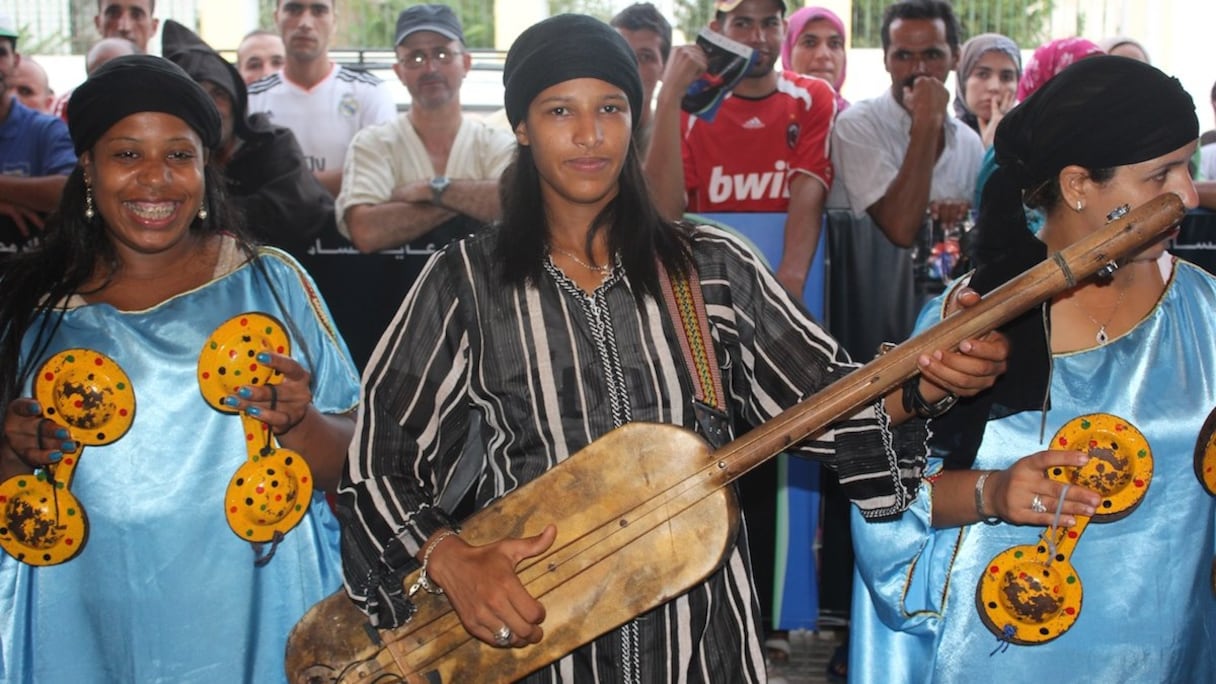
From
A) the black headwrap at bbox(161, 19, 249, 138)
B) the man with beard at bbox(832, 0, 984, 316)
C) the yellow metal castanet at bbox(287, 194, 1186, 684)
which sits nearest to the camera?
the yellow metal castanet at bbox(287, 194, 1186, 684)

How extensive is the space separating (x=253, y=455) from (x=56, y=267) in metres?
0.65

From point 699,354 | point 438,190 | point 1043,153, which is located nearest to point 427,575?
point 699,354

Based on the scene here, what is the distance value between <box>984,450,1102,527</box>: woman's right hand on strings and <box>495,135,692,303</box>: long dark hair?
0.78m

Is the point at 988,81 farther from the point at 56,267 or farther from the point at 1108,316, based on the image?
the point at 56,267

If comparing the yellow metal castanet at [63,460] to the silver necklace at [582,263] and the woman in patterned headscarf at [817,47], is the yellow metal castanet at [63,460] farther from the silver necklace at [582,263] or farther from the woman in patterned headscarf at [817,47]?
the woman in patterned headscarf at [817,47]

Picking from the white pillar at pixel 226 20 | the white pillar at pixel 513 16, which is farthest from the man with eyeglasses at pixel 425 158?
the white pillar at pixel 226 20

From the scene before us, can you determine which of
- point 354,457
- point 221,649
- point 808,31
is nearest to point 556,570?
point 354,457

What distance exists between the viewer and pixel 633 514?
2.36m

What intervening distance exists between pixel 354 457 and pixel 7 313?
3.34 feet

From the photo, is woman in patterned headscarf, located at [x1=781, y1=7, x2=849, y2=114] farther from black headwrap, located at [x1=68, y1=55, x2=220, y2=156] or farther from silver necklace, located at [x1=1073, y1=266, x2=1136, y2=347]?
black headwrap, located at [x1=68, y1=55, x2=220, y2=156]

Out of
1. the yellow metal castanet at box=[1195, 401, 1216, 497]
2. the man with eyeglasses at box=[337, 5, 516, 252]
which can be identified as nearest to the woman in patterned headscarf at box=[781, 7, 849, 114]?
the man with eyeglasses at box=[337, 5, 516, 252]

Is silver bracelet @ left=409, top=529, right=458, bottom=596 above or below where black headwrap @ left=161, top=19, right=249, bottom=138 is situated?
below

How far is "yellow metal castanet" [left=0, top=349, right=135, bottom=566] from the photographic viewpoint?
114 inches

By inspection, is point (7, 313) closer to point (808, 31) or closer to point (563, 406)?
point (563, 406)
